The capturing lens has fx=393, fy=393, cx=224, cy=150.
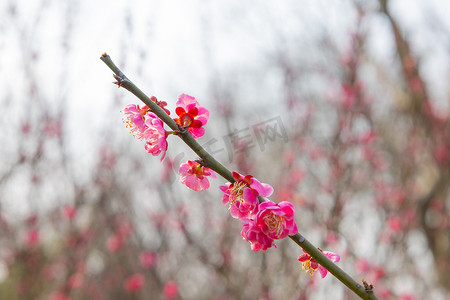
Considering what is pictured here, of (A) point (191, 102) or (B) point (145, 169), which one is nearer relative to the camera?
(A) point (191, 102)

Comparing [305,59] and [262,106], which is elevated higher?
[305,59]

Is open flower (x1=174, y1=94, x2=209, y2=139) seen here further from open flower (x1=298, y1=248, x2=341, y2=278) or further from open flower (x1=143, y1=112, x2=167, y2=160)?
open flower (x1=298, y1=248, x2=341, y2=278)

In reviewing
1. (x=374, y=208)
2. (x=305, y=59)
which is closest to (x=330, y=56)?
(x=305, y=59)

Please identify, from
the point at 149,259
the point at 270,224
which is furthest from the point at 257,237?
the point at 149,259

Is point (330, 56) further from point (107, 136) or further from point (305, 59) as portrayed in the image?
point (107, 136)

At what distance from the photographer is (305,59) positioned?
6324 mm

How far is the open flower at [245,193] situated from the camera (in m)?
1.13

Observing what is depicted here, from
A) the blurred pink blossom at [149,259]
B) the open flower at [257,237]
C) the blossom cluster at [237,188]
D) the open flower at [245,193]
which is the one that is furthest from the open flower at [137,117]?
the blurred pink blossom at [149,259]

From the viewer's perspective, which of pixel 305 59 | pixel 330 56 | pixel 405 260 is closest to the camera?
Result: pixel 405 260

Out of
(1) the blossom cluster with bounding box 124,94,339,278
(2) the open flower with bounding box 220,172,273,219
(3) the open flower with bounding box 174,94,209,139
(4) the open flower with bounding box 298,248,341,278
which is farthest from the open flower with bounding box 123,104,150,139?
(4) the open flower with bounding box 298,248,341,278

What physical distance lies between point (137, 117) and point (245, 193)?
403 millimetres

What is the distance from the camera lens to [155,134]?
3.82ft

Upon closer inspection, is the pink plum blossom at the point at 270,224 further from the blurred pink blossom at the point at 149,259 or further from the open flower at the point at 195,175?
the blurred pink blossom at the point at 149,259

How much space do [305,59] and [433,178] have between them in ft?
8.77
